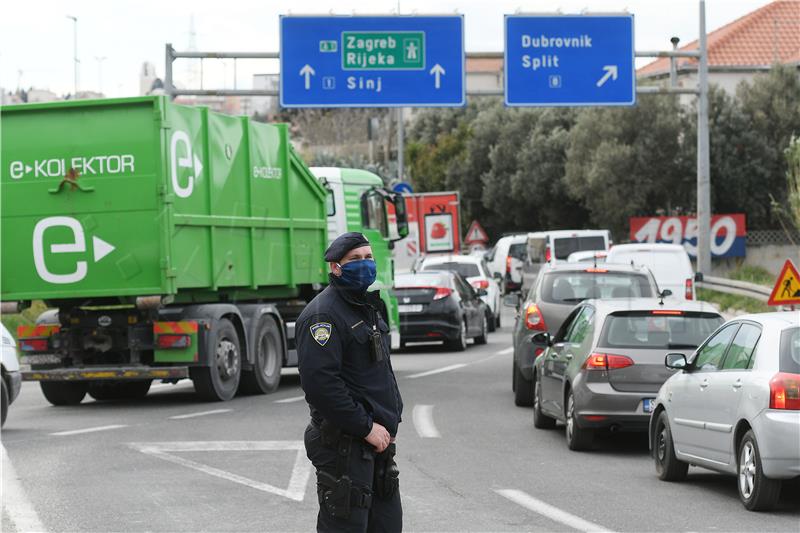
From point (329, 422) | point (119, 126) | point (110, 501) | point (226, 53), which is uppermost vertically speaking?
point (226, 53)

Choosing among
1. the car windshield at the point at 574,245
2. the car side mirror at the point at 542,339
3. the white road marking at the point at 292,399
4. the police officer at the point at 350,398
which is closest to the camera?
the police officer at the point at 350,398

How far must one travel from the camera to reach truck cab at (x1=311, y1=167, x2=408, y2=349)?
22.9 meters

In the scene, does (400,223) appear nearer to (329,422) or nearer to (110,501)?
(110,501)

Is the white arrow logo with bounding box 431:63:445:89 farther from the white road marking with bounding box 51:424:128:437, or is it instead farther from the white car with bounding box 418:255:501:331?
the white road marking with bounding box 51:424:128:437

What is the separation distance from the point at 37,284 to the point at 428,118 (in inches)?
2952

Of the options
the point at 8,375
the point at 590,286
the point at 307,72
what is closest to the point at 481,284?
the point at 307,72

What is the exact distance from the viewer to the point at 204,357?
17938 mm

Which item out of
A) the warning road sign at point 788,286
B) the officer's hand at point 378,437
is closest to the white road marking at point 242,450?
the officer's hand at point 378,437

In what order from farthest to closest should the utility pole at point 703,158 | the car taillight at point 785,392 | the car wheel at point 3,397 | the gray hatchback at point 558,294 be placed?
the utility pole at point 703,158
the gray hatchback at point 558,294
the car wheel at point 3,397
the car taillight at point 785,392

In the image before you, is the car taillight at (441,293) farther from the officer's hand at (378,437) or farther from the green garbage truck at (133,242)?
the officer's hand at (378,437)

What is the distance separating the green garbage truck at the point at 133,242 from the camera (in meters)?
17.4

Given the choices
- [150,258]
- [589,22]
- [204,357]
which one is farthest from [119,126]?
[589,22]

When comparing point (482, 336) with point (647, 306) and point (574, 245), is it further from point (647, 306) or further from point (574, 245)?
point (647, 306)

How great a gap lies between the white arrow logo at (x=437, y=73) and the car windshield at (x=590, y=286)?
44.5ft
